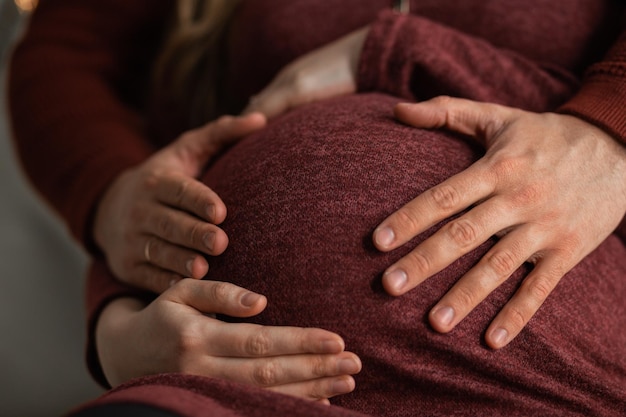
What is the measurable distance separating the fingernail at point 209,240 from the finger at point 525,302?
30 centimetres

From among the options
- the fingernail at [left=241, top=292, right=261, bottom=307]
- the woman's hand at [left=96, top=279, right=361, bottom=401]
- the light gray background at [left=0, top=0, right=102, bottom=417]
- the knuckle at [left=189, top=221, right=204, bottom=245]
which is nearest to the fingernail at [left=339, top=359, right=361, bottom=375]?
the woman's hand at [left=96, top=279, right=361, bottom=401]

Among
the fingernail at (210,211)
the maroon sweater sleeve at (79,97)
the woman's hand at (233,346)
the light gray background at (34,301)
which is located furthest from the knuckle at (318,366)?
the light gray background at (34,301)

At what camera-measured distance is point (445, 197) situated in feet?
2.20

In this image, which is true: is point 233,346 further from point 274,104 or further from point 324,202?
point 274,104

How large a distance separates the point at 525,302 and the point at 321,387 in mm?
217

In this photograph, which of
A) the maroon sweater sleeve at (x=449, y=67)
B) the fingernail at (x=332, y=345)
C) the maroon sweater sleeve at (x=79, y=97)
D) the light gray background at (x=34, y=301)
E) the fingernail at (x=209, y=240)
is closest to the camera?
the fingernail at (x=332, y=345)

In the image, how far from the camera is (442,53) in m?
0.84

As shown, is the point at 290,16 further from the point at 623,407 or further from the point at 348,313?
the point at 623,407

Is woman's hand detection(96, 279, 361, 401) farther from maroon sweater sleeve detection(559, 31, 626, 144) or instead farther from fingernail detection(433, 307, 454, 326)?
maroon sweater sleeve detection(559, 31, 626, 144)

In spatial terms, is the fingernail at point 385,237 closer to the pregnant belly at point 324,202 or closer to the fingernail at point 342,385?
the pregnant belly at point 324,202

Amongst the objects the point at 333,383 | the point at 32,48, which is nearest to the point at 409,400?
the point at 333,383

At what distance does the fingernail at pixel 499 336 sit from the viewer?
643 mm

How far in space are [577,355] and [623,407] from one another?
8 centimetres

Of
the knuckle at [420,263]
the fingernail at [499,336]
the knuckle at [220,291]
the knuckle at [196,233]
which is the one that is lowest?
the fingernail at [499,336]
